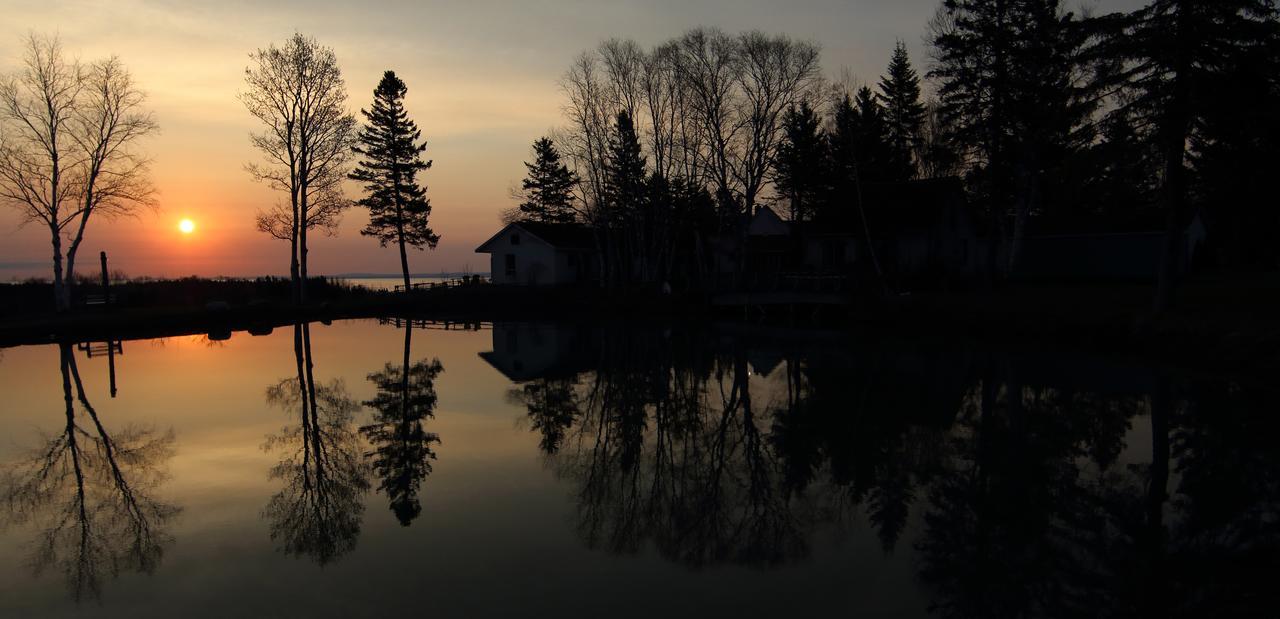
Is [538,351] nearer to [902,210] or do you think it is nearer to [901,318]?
[901,318]

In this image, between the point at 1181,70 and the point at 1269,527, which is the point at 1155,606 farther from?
the point at 1181,70

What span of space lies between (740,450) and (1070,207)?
46276 mm

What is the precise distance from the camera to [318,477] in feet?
37.5

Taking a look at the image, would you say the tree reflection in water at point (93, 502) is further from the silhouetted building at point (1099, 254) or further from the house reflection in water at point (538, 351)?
the silhouetted building at point (1099, 254)

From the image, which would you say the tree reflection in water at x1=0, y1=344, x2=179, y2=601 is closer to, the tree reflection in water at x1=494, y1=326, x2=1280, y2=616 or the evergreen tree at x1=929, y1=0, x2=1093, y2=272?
the tree reflection in water at x1=494, y1=326, x2=1280, y2=616

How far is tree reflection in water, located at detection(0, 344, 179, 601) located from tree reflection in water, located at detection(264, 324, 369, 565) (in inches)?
54.0

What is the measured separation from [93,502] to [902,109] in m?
54.1

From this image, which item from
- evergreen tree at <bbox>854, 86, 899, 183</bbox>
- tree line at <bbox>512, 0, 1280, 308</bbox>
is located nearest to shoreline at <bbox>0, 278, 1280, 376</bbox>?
tree line at <bbox>512, 0, 1280, 308</bbox>

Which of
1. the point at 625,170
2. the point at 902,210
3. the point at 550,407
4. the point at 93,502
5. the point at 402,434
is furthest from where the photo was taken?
the point at 625,170

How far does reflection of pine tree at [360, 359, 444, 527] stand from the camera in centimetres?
1060

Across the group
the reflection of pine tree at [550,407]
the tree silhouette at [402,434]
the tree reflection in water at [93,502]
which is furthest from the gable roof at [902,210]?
the tree reflection in water at [93,502]

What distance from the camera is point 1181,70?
21453 millimetres

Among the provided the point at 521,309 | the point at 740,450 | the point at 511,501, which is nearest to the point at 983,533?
the point at 740,450

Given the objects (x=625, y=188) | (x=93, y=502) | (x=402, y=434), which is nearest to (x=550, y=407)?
(x=402, y=434)
